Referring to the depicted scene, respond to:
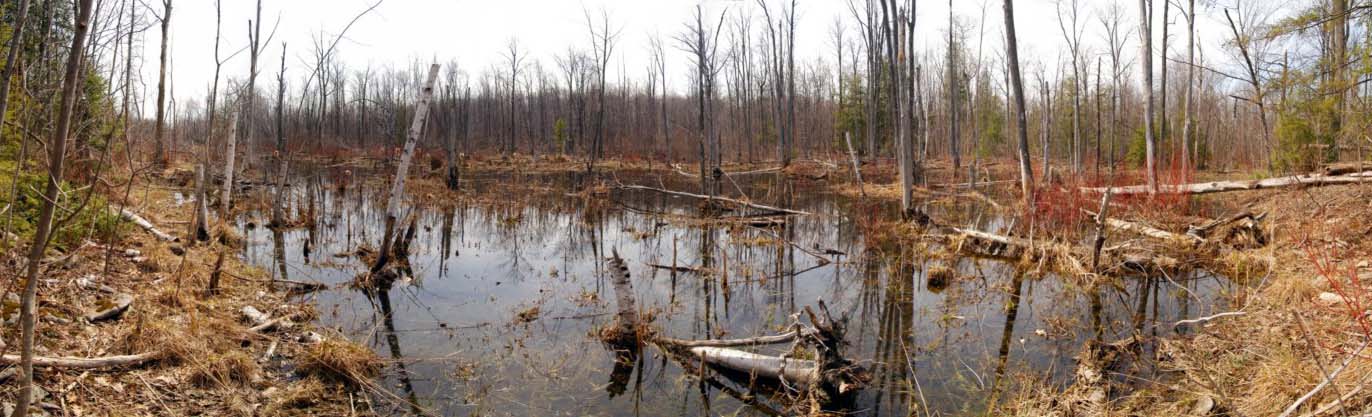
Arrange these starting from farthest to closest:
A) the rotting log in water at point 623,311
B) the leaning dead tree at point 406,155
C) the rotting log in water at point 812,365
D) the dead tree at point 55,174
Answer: the leaning dead tree at point 406,155 < the rotting log in water at point 623,311 < the rotting log in water at point 812,365 < the dead tree at point 55,174

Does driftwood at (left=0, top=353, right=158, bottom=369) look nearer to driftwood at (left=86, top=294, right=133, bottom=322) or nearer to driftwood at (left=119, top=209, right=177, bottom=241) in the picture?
driftwood at (left=86, top=294, right=133, bottom=322)

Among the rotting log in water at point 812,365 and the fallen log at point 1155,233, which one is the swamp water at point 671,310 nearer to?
the rotting log in water at point 812,365

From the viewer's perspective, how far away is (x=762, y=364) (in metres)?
5.05

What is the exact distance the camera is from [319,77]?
4538 cm

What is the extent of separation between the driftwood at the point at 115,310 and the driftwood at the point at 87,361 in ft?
2.64

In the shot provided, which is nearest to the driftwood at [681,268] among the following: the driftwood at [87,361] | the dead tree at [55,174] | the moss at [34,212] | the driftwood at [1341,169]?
the driftwood at [87,361]

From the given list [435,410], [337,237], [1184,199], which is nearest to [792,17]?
[1184,199]

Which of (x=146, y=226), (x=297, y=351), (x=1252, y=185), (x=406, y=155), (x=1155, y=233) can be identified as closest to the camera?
(x=297, y=351)

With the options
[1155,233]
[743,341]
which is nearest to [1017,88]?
[1155,233]

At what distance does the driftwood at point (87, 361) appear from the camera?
3754mm

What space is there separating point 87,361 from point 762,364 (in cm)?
404

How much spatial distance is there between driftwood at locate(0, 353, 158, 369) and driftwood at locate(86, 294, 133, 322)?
80 cm

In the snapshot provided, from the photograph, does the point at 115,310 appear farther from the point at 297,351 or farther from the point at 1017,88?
the point at 1017,88

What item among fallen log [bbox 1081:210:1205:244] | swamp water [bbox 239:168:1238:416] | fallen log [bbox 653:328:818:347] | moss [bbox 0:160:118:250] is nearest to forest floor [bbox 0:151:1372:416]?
moss [bbox 0:160:118:250]
